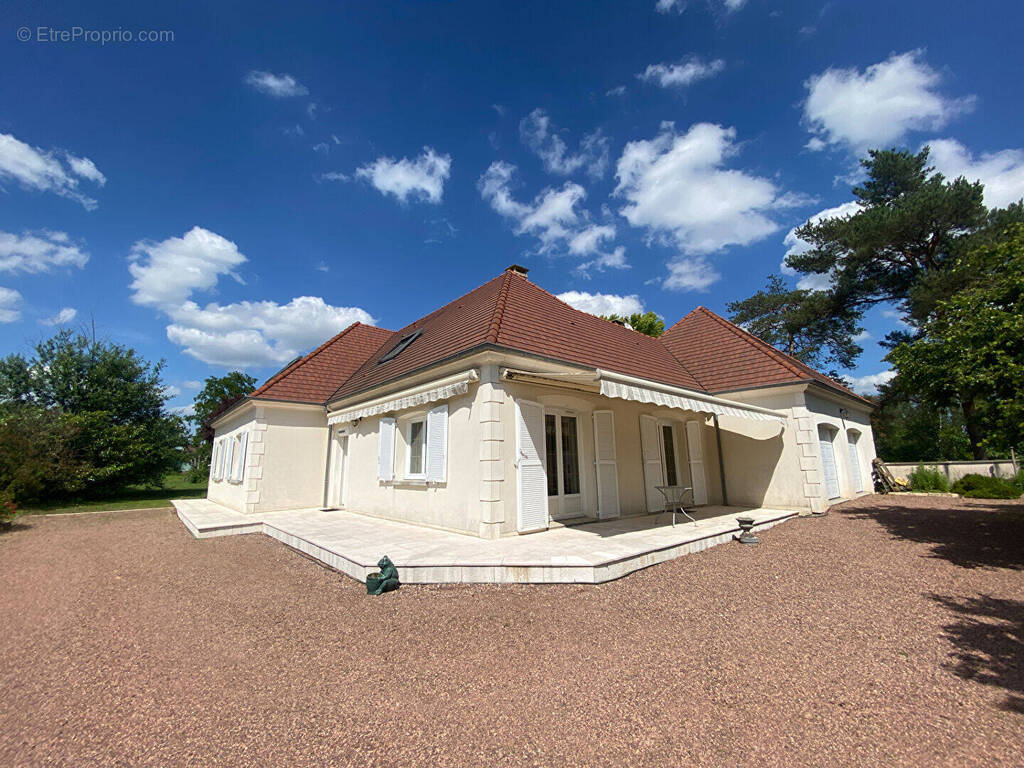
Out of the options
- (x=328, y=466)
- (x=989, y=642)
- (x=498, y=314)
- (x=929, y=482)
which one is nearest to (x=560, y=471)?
(x=498, y=314)

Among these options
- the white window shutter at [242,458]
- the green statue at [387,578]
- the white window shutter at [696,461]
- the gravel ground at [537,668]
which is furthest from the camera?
the white window shutter at [242,458]

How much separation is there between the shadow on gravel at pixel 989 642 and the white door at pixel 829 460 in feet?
30.0

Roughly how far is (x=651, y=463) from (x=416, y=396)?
718cm

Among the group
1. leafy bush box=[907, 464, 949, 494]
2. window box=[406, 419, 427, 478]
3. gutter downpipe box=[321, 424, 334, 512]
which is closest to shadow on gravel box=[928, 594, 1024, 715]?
window box=[406, 419, 427, 478]

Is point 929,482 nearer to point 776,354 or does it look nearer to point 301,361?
point 776,354

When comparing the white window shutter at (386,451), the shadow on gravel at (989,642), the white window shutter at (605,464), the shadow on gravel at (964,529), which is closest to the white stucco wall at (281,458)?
the white window shutter at (386,451)

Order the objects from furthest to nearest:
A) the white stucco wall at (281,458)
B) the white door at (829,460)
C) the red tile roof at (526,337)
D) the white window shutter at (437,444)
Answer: the white stucco wall at (281,458) < the white door at (829,460) < the red tile roof at (526,337) < the white window shutter at (437,444)

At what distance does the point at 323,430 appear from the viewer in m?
16.2

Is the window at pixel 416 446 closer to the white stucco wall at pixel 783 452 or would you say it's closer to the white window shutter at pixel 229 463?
the white window shutter at pixel 229 463

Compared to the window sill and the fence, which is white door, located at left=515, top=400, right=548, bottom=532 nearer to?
the window sill

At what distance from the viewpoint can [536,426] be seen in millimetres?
9711

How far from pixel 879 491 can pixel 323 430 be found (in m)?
23.7

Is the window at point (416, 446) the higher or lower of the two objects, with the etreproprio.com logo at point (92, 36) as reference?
lower

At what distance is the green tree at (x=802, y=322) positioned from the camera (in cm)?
2669
